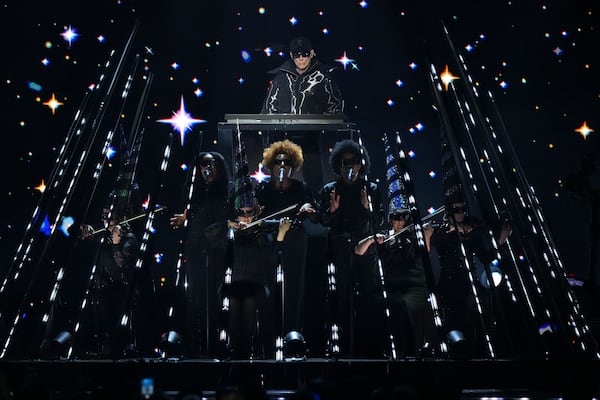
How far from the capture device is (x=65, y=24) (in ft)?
20.6

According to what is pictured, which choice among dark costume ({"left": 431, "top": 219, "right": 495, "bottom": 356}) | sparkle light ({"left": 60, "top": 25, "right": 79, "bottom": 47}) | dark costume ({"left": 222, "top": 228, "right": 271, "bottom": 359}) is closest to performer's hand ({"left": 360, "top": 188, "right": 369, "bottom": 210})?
dark costume ({"left": 431, "top": 219, "right": 495, "bottom": 356})

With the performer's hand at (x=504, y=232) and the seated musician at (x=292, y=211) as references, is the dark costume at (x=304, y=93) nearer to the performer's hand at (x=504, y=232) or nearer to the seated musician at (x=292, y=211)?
the seated musician at (x=292, y=211)

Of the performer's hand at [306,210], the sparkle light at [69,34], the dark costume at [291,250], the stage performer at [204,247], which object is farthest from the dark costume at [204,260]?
the sparkle light at [69,34]

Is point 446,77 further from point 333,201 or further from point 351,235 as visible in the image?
point 351,235

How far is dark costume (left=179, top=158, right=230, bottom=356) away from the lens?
17.2 ft

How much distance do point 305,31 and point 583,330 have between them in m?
5.60

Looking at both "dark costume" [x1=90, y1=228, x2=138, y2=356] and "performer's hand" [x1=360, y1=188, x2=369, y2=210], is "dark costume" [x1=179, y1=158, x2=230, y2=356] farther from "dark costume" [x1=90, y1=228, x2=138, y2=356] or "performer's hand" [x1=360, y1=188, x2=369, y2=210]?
"performer's hand" [x1=360, y1=188, x2=369, y2=210]

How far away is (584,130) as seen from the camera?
621 centimetres

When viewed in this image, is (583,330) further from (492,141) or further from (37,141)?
(37,141)

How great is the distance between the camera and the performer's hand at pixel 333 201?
5.77 m

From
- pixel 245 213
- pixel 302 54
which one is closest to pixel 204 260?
pixel 245 213

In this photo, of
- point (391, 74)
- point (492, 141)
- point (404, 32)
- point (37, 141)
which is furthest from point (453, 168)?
point (37, 141)

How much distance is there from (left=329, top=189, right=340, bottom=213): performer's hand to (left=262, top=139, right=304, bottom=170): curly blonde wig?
66 centimetres

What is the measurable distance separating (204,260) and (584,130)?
192 inches
